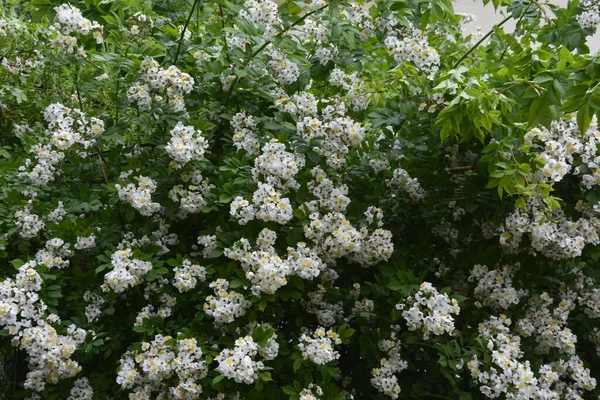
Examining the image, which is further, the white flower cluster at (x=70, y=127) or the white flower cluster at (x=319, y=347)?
the white flower cluster at (x=70, y=127)

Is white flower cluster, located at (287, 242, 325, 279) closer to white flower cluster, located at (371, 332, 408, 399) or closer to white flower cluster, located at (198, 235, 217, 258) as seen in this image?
white flower cluster, located at (198, 235, 217, 258)

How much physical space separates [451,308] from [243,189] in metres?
0.83

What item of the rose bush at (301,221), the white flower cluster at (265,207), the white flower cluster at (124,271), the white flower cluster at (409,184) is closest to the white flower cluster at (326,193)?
the rose bush at (301,221)

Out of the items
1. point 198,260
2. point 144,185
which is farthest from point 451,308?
point 144,185

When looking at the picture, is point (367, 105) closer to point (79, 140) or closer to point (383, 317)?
point (383, 317)

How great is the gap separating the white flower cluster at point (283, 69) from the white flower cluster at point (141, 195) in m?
0.66

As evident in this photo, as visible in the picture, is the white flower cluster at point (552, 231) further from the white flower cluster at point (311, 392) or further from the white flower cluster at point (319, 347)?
the white flower cluster at point (311, 392)

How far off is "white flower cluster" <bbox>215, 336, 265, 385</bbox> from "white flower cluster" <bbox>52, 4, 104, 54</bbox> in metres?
1.27

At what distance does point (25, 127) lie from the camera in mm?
3299

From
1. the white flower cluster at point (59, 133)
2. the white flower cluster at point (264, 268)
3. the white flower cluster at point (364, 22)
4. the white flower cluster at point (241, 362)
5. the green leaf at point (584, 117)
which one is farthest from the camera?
the white flower cluster at point (364, 22)

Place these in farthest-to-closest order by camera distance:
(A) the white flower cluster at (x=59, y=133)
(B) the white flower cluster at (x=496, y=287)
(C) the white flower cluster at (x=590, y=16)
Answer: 1. (C) the white flower cluster at (x=590, y=16)
2. (A) the white flower cluster at (x=59, y=133)
3. (B) the white flower cluster at (x=496, y=287)

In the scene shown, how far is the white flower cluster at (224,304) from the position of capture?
2.15 metres

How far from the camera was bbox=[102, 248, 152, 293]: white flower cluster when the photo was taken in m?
2.22

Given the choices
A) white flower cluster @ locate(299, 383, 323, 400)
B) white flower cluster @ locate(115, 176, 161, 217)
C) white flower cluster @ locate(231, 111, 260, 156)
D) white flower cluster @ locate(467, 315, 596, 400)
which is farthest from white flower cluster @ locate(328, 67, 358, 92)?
white flower cluster @ locate(299, 383, 323, 400)
